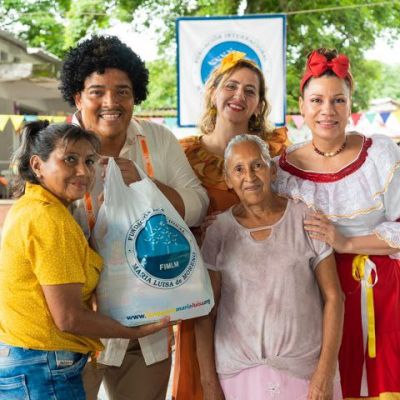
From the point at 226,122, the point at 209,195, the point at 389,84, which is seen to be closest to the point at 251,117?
the point at 226,122

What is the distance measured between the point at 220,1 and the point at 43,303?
12069 mm

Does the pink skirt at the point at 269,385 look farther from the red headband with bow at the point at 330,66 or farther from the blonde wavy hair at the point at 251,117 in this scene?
the blonde wavy hair at the point at 251,117

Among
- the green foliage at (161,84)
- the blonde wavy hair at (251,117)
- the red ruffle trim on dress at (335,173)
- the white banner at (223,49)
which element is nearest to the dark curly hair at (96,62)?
Result: the blonde wavy hair at (251,117)

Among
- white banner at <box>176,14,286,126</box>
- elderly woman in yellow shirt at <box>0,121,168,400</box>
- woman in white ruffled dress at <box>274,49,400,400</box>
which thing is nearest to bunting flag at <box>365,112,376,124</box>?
white banner at <box>176,14,286,126</box>

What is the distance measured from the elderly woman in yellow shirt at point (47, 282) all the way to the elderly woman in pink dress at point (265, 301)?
0.45 metres

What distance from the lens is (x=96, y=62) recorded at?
244 cm

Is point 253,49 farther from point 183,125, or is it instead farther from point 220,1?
point 220,1

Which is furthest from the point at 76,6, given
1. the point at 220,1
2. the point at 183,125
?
the point at 183,125

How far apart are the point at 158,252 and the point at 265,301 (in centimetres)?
46

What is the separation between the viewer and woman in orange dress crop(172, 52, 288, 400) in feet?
9.37

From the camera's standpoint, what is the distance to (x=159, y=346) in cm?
255

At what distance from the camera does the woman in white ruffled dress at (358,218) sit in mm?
2402

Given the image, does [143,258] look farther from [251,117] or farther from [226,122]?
[251,117]

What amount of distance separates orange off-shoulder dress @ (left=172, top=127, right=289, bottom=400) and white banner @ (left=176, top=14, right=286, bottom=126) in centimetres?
208
